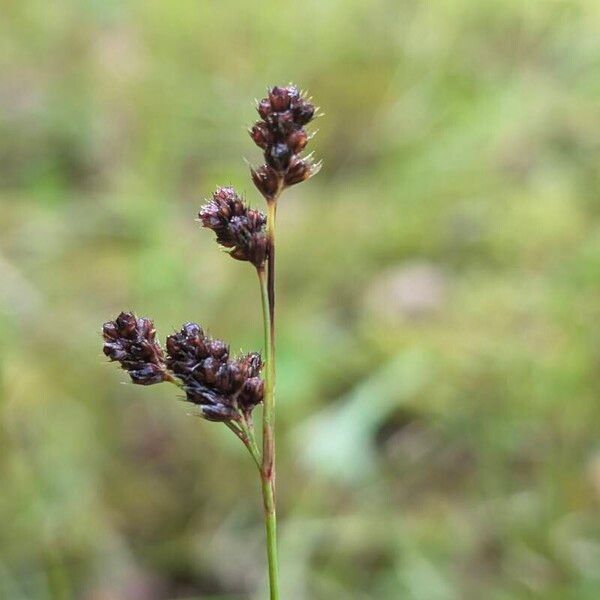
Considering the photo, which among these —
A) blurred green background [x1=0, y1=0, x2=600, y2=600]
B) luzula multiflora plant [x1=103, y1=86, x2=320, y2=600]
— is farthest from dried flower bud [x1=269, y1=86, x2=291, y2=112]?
blurred green background [x1=0, y1=0, x2=600, y2=600]

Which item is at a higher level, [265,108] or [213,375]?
[265,108]

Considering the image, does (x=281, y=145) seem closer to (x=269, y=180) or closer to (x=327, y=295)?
(x=269, y=180)

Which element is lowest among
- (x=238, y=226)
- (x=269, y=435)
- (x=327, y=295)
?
(x=269, y=435)

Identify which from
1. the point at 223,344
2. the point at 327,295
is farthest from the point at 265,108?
the point at 327,295

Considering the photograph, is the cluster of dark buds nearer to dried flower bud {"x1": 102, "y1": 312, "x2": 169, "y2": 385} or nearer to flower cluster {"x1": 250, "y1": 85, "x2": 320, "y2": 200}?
dried flower bud {"x1": 102, "y1": 312, "x2": 169, "y2": 385}

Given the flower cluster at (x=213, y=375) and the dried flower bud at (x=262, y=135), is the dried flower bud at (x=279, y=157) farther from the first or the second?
the flower cluster at (x=213, y=375)

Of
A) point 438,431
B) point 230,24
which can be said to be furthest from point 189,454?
point 230,24

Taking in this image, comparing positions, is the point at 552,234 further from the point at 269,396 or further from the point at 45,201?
the point at 269,396

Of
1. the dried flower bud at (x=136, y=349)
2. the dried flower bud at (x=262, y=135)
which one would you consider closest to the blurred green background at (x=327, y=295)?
the dried flower bud at (x=136, y=349)
